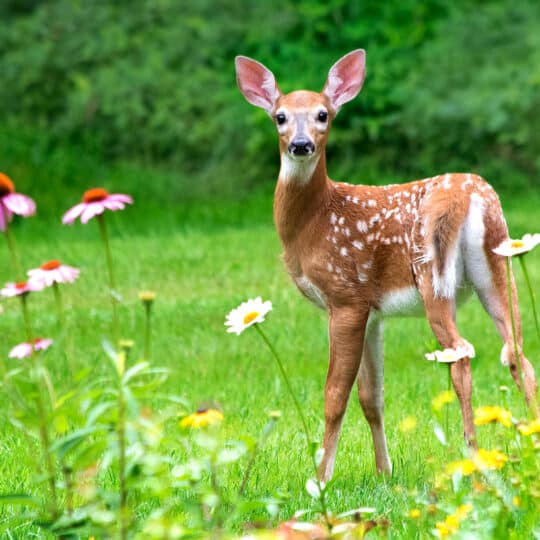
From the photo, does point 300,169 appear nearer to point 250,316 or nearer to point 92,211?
point 250,316

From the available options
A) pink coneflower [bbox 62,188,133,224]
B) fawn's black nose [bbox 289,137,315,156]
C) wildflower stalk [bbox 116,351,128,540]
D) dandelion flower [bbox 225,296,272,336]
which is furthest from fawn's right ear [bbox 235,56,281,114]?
wildflower stalk [bbox 116,351,128,540]

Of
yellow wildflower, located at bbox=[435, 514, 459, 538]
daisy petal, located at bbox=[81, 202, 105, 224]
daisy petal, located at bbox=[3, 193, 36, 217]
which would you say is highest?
daisy petal, located at bbox=[3, 193, 36, 217]

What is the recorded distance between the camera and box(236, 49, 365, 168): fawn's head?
4.62 m

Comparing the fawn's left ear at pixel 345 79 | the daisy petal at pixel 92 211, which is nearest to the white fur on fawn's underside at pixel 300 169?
the fawn's left ear at pixel 345 79

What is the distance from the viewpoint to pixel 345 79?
513 centimetres

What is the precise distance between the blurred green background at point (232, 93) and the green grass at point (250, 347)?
2.11 metres

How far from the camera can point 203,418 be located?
2.94 metres

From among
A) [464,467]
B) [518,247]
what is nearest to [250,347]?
[518,247]

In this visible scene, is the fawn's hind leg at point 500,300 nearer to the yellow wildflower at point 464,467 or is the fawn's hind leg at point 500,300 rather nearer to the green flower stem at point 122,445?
the yellow wildflower at point 464,467

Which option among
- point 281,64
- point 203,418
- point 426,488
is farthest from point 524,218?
point 203,418

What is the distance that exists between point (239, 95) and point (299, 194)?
423 inches

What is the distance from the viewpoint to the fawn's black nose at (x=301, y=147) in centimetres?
452

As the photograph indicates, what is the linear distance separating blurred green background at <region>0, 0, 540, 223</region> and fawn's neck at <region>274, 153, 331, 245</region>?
28.4 feet

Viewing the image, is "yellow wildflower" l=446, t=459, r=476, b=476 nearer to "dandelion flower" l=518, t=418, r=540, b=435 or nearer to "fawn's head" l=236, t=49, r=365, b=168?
"dandelion flower" l=518, t=418, r=540, b=435
